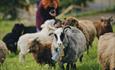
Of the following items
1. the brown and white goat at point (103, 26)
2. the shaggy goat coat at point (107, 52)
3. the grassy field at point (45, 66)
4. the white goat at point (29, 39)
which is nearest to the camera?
the shaggy goat coat at point (107, 52)

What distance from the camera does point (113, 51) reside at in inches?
442

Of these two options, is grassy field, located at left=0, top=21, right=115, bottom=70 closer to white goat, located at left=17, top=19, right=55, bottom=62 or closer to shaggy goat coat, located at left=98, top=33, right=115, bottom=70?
white goat, located at left=17, top=19, right=55, bottom=62

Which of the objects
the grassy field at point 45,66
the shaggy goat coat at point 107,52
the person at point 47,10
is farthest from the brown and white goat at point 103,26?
the shaggy goat coat at point 107,52

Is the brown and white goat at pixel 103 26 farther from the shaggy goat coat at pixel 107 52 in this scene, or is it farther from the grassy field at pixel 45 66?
the shaggy goat coat at pixel 107 52

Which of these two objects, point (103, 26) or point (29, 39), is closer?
point (29, 39)

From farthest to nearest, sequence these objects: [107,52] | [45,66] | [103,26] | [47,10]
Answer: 1. [103,26]
2. [47,10]
3. [45,66]
4. [107,52]

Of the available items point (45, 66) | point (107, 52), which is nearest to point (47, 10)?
point (45, 66)

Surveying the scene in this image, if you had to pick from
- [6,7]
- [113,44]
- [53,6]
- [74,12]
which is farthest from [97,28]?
[74,12]

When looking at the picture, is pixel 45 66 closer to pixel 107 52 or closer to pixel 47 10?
pixel 47 10

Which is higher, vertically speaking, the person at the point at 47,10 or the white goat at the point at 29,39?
the person at the point at 47,10

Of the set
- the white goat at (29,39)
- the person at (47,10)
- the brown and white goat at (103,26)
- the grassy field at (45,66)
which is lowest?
the grassy field at (45,66)

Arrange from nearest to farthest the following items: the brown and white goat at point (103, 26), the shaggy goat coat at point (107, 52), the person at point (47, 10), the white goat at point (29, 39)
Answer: the shaggy goat coat at point (107, 52), the white goat at point (29, 39), the person at point (47, 10), the brown and white goat at point (103, 26)

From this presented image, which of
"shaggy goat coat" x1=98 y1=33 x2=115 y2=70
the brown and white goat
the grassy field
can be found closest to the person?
the grassy field

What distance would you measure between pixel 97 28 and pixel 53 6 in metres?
2.26
